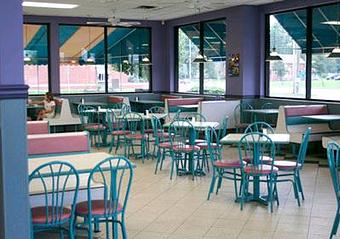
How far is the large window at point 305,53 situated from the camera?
30.7ft

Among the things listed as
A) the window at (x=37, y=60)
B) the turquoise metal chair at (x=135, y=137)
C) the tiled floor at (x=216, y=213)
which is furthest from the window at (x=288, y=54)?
the window at (x=37, y=60)

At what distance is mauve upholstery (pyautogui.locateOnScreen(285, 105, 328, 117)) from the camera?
28.8ft

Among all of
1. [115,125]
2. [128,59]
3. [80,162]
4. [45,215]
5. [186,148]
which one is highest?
[128,59]

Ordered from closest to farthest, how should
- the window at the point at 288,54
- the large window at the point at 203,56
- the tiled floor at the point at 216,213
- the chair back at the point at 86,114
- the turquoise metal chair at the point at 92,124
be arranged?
the tiled floor at the point at 216,213
the turquoise metal chair at the point at 92,124
the window at the point at 288,54
the chair back at the point at 86,114
the large window at the point at 203,56

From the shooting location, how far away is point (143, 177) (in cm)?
712

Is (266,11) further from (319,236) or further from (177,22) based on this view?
(319,236)

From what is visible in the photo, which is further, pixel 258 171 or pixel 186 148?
pixel 186 148

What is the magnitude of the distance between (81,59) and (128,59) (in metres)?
1.33

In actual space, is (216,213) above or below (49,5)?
below

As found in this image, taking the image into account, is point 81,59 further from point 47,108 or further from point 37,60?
point 47,108

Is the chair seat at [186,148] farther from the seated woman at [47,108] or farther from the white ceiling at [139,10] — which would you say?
the seated woman at [47,108]

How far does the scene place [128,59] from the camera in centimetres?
1376

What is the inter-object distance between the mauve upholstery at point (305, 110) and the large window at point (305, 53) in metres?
0.42

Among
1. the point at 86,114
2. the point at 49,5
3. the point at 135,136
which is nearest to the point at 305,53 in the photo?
the point at 135,136
